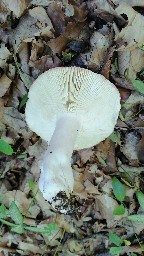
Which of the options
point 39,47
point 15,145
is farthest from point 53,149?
point 39,47

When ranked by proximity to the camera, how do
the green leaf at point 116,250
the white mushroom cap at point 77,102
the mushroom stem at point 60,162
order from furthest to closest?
the green leaf at point 116,250, the mushroom stem at point 60,162, the white mushroom cap at point 77,102

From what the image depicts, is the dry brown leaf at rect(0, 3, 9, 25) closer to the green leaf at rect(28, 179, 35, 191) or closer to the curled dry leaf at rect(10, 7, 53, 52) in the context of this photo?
the curled dry leaf at rect(10, 7, 53, 52)

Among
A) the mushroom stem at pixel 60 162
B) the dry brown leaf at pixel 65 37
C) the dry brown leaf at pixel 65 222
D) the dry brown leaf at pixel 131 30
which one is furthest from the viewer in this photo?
the dry brown leaf at pixel 65 222

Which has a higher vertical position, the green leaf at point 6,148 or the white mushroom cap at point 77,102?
the white mushroom cap at point 77,102

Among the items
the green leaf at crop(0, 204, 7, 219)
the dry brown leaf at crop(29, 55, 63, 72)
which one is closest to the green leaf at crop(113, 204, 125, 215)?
the green leaf at crop(0, 204, 7, 219)

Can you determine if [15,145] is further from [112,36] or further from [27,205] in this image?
[112,36]

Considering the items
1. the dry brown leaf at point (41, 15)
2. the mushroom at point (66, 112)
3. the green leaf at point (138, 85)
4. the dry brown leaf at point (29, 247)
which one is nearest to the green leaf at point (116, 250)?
the dry brown leaf at point (29, 247)

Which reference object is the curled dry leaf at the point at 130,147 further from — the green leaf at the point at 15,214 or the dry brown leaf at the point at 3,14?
the dry brown leaf at the point at 3,14

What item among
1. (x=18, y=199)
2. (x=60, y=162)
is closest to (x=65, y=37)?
(x=60, y=162)

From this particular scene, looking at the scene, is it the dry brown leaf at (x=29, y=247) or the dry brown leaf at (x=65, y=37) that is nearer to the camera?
the dry brown leaf at (x=65, y=37)
